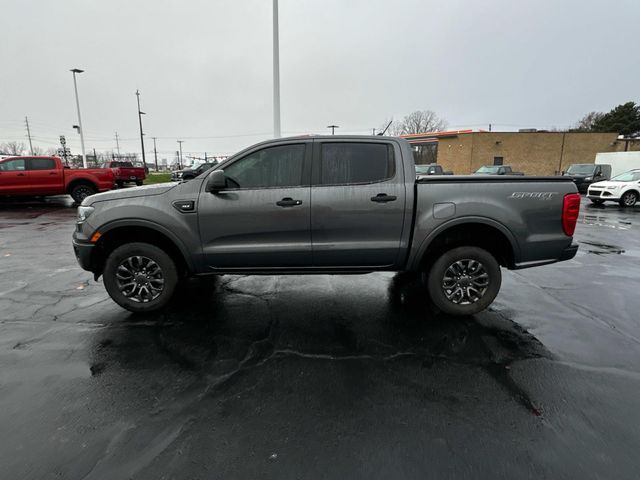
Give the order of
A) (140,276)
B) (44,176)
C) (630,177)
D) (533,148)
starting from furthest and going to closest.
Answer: (533,148)
(630,177)
(44,176)
(140,276)

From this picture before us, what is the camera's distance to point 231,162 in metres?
3.92

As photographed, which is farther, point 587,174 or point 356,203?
point 587,174

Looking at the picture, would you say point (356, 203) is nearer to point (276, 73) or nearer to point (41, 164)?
point (276, 73)

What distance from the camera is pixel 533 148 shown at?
3572 centimetres

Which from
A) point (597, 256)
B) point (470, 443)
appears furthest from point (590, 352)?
point (597, 256)

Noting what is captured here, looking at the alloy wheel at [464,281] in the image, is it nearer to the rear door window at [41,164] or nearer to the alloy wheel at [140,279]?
the alloy wheel at [140,279]

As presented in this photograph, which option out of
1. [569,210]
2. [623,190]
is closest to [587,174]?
[623,190]

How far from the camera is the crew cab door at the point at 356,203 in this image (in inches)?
151

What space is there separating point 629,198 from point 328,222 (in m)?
17.6

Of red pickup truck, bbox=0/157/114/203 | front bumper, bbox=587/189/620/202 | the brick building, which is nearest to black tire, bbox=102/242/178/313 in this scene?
red pickup truck, bbox=0/157/114/203

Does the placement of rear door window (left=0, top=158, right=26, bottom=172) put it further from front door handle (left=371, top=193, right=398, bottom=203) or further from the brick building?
the brick building

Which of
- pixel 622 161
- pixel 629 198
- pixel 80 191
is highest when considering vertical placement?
pixel 622 161

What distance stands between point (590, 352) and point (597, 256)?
15.4 ft

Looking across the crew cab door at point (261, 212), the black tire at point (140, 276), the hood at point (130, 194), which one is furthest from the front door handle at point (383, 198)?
the black tire at point (140, 276)
